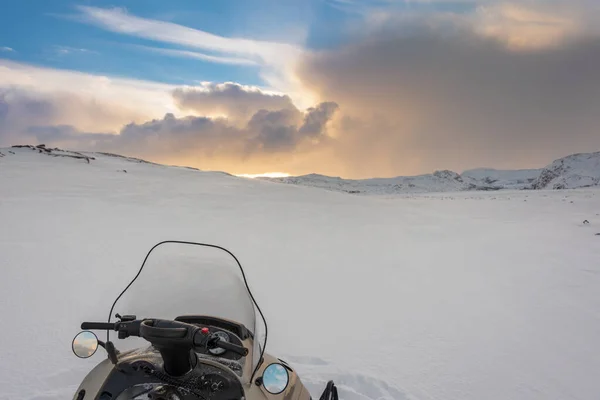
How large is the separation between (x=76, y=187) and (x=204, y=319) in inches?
509

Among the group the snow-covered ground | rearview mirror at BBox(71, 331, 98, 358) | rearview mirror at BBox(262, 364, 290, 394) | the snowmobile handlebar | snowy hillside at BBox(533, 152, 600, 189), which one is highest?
snowy hillside at BBox(533, 152, 600, 189)

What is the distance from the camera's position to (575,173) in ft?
241

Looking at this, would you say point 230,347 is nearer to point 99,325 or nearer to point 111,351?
point 111,351

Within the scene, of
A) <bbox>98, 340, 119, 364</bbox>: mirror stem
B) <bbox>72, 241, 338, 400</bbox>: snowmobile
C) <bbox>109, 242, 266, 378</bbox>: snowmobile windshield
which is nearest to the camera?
<bbox>72, 241, 338, 400</bbox>: snowmobile

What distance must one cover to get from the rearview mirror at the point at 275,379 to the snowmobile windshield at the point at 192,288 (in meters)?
0.38

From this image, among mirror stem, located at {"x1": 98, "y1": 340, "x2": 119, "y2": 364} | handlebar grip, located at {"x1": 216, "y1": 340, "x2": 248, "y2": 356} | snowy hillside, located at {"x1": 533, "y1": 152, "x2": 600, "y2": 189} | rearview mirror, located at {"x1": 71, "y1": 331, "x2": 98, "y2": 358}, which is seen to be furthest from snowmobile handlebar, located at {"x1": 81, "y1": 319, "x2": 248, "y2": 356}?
snowy hillside, located at {"x1": 533, "y1": 152, "x2": 600, "y2": 189}

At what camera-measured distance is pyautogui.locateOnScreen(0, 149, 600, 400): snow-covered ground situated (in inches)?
169

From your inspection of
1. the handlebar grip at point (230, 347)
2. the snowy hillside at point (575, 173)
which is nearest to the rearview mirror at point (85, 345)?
the handlebar grip at point (230, 347)

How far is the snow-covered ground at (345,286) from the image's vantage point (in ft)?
14.1

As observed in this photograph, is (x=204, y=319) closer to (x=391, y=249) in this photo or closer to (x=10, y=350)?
(x=10, y=350)

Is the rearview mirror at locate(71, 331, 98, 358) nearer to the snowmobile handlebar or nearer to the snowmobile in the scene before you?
the snowmobile

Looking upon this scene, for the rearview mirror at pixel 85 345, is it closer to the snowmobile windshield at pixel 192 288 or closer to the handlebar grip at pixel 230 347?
the snowmobile windshield at pixel 192 288

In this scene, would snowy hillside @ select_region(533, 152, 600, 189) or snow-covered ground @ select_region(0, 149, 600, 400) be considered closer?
snow-covered ground @ select_region(0, 149, 600, 400)

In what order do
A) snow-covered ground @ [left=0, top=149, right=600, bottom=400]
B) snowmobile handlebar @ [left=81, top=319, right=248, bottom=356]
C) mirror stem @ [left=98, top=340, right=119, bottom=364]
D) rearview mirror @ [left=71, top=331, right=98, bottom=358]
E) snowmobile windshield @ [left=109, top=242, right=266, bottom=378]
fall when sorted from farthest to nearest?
snow-covered ground @ [left=0, top=149, right=600, bottom=400] → snowmobile windshield @ [left=109, top=242, right=266, bottom=378] → rearview mirror @ [left=71, top=331, right=98, bottom=358] → mirror stem @ [left=98, top=340, right=119, bottom=364] → snowmobile handlebar @ [left=81, top=319, right=248, bottom=356]
